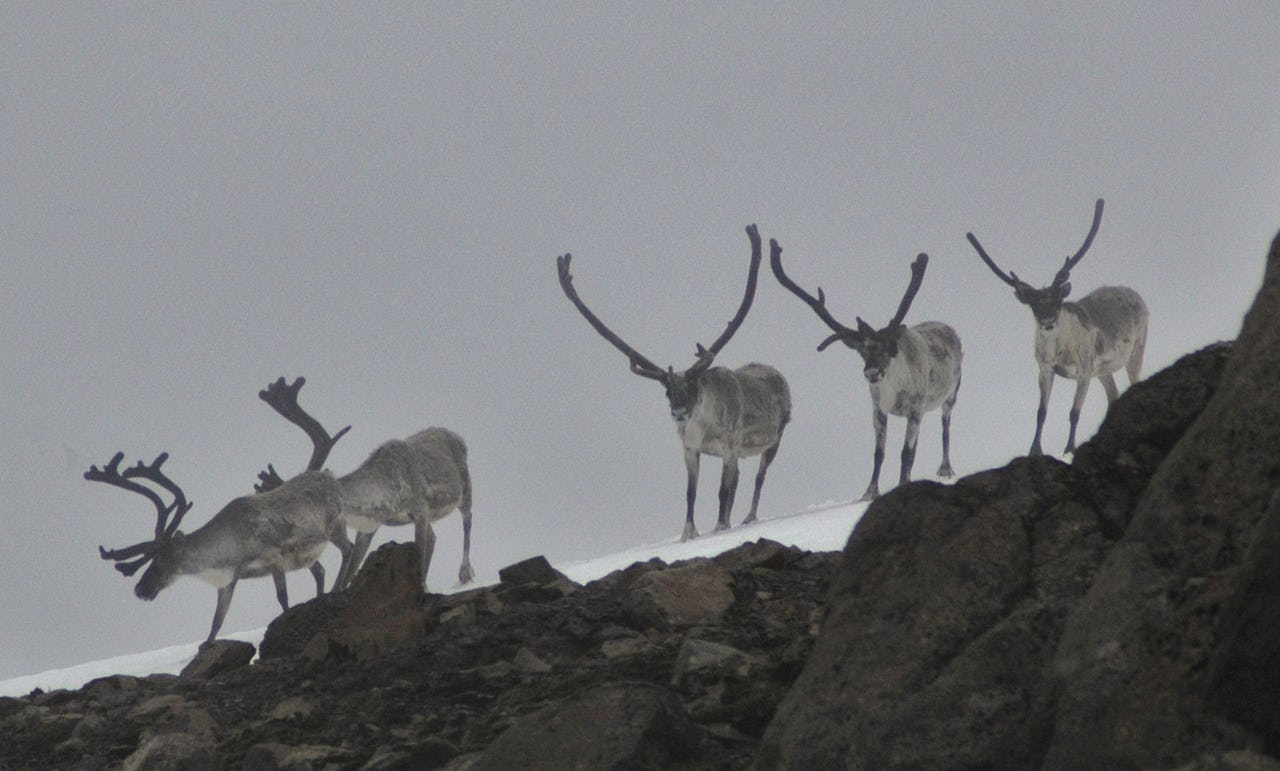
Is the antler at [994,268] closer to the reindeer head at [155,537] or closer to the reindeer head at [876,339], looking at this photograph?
the reindeer head at [876,339]

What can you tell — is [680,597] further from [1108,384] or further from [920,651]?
[1108,384]

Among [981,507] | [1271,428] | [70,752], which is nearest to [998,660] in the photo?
[981,507]

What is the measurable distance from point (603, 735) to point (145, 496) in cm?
1418

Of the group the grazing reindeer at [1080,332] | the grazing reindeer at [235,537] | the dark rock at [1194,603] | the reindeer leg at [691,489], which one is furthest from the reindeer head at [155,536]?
the dark rock at [1194,603]

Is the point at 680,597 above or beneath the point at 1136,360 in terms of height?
beneath

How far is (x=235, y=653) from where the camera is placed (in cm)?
695

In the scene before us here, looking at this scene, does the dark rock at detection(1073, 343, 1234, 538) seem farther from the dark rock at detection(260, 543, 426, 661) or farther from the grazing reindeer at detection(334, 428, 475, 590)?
the grazing reindeer at detection(334, 428, 475, 590)

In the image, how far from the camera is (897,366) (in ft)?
61.5

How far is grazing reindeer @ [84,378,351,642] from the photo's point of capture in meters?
16.5

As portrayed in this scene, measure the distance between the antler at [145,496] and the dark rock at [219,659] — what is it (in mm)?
10336

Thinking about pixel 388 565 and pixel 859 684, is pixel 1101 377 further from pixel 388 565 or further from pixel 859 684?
pixel 859 684

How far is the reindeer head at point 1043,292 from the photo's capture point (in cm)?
1991

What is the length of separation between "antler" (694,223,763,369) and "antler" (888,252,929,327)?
6.56 feet

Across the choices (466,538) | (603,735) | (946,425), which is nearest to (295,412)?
(466,538)
